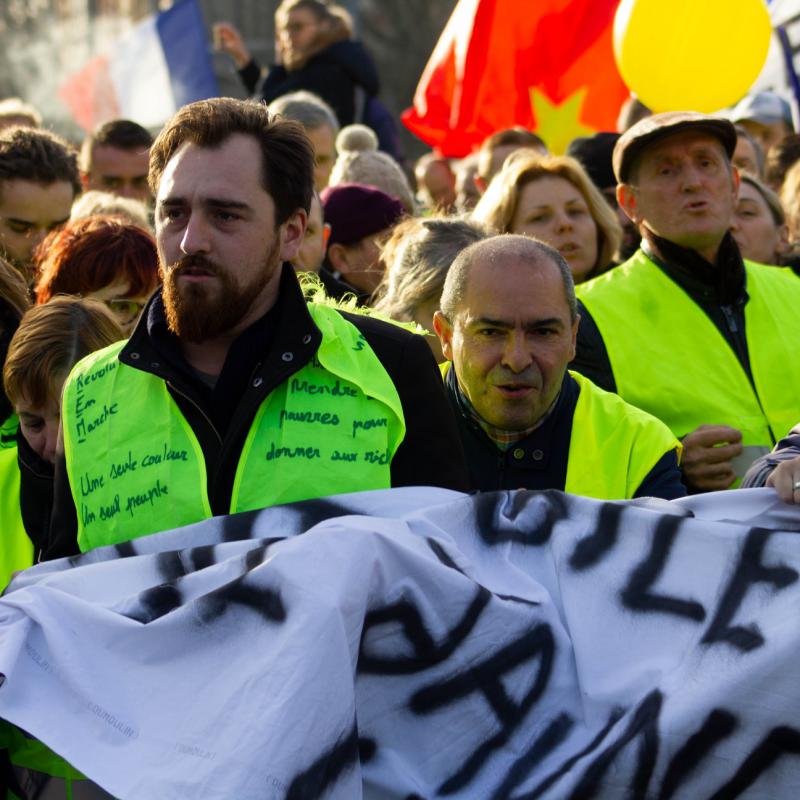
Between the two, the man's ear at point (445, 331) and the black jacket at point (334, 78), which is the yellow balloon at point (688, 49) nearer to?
the black jacket at point (334, 78)

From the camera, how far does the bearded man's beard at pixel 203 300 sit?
326 cm

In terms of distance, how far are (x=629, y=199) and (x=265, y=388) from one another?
93.1 inches

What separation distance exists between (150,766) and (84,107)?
769 centimetres

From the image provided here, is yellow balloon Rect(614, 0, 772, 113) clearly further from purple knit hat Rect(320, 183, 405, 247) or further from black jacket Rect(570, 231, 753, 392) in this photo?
black jacket Rect(570, 231, 753, 392)

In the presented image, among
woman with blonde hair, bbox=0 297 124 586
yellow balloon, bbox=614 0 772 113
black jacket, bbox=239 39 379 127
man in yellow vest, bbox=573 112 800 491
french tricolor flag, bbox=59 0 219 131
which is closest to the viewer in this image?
woman with blonde hair, bbox=0 297 124 586

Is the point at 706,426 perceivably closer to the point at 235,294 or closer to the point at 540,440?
the point at 540,440

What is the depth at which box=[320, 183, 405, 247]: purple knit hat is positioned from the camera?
619 centimetres

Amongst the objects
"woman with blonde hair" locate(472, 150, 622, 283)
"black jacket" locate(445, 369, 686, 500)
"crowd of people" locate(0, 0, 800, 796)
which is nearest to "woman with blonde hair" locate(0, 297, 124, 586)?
"crowd of people" locate(0, 0, 800, 796)

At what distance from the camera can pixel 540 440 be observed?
12.7 feet

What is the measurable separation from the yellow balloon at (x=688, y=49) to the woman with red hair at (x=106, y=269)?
2.86 meters

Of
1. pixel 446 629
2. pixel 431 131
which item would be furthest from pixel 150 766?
pixel 431 131

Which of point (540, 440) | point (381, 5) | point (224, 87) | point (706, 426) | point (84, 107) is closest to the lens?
point (540, 440)

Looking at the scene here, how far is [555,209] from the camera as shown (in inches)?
221

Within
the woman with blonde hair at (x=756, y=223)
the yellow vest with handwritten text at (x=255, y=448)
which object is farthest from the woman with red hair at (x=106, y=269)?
the woman with blonde hair at (x=756, y=223)
